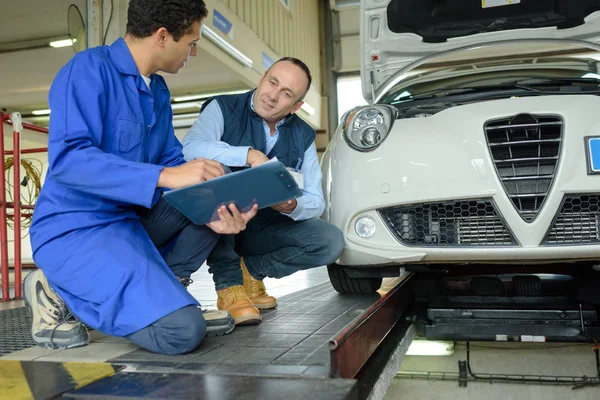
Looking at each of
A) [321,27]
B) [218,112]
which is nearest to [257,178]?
[218,112]

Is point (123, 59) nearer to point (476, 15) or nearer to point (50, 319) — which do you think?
point (50, 319)

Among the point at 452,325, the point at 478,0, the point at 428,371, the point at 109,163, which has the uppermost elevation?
the point at 478,0

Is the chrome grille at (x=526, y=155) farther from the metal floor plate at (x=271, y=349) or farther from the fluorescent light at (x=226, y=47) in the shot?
the fluorescent light at (x=226, y=47)

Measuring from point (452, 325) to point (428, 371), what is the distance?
125 cm

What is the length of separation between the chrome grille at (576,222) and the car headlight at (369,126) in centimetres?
72

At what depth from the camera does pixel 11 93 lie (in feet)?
31.0

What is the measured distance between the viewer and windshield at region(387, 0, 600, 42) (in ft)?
9.52

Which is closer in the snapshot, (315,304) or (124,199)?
(124,199)

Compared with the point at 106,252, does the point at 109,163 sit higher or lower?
higher

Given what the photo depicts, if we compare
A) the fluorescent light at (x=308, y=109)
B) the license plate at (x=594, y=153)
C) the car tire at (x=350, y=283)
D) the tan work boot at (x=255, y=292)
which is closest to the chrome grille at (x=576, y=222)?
the license plate at (x=594, y=153)

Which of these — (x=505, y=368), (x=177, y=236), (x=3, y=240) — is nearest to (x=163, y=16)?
(x=177, y=236)

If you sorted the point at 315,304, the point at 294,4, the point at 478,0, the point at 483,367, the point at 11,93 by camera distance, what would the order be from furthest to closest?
the point at 294,4 → the point at 11,93 → the point at 483,367 → the point at 478,0 → the point at 315,304

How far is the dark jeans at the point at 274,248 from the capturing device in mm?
2094

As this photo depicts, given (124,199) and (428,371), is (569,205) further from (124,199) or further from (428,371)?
(428,371)
